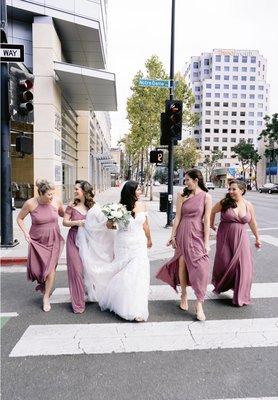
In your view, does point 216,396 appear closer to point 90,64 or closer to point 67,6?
point 67,6

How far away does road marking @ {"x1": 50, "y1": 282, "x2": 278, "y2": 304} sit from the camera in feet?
15.9

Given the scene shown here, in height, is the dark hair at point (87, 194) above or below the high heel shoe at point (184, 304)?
above

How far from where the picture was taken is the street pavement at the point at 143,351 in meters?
2.71

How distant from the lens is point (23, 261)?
266 inches

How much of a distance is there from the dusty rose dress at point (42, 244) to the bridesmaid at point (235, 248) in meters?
2.28

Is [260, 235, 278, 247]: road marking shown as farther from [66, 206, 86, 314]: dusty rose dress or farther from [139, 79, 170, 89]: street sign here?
[66, 206, 86, 314]: dusty rose dress

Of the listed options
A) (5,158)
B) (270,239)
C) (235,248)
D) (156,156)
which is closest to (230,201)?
(235,248)

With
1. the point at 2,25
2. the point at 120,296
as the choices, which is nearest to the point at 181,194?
the point at 120,296

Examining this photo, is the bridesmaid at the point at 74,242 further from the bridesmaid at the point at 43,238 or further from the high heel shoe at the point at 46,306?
the high heel shoe at the point at 46,306

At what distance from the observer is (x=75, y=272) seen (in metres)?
4.31

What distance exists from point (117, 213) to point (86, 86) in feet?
48.8

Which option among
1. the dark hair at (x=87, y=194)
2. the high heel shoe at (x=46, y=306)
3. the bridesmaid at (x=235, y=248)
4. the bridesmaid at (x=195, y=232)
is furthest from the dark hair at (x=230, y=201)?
the high heel shoe at (x=46, y=306)

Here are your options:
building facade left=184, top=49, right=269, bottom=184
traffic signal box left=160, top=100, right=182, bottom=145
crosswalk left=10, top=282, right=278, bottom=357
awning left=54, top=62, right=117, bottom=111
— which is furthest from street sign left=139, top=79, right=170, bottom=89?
building facade left=184, top=49, right=269, bottom=184

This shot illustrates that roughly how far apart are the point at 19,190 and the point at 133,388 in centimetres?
1472
